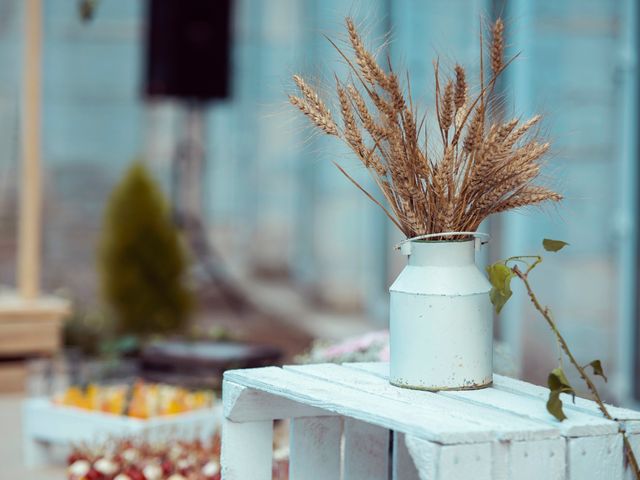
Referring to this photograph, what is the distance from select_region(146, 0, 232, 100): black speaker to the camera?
21.4ft

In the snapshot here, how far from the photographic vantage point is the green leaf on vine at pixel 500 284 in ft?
5.24

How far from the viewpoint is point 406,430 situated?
1.41 m

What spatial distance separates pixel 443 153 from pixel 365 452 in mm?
500

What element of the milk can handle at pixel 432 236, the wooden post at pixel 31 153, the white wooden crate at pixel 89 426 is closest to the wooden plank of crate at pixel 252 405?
the milk can handle at pixel 432 236

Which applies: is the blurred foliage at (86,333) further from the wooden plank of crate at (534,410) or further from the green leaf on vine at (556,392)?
the green leaf on vine at (556,392)

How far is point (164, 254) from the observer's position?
6590 mm

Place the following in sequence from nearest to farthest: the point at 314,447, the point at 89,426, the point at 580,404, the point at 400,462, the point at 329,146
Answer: the point at 580,404, the point at 400,462, the point at 314,447, the point at 89,426, the point at 329,146

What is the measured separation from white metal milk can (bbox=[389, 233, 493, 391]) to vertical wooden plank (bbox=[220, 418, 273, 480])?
0.84ft

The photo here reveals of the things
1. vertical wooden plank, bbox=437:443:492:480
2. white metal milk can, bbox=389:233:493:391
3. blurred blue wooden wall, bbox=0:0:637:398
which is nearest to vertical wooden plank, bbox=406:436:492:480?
vertical wooden plank, bbox=437:443:492:480

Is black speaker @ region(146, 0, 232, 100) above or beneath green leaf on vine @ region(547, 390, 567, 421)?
above

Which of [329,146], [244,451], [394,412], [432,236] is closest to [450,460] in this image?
[394,412]

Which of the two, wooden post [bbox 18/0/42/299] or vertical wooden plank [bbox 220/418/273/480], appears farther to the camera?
wooden post [bbox 18/0/42/299]

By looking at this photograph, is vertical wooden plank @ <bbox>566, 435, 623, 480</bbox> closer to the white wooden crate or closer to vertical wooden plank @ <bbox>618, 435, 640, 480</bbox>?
vertical wooden plank @ <bbox>618, 435, 640, 480</bbox>

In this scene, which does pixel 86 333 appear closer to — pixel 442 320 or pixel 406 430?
pixel 442 320
